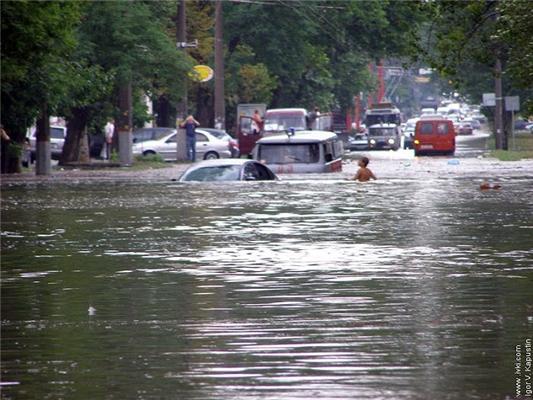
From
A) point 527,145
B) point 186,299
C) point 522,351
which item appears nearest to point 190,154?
point 527,145

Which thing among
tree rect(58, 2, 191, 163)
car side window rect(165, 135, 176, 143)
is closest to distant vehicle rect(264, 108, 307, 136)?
car side window rect(165, 135, 176, 143)

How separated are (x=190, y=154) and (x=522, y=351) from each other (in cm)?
4983

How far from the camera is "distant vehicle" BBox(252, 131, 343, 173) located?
125 feet

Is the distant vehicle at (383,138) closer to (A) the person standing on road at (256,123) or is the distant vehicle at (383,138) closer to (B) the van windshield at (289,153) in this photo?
(A) the person standing on road at (256,123)

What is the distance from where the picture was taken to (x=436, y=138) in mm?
72688

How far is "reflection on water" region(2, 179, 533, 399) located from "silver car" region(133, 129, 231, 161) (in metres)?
35.3

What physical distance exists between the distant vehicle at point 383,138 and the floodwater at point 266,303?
57578 mm

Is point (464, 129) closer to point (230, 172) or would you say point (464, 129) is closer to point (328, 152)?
point (328, 152)

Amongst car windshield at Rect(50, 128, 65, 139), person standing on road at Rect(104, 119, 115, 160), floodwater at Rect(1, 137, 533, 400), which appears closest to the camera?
floodwater at Rect(1, 137, 533, 400)

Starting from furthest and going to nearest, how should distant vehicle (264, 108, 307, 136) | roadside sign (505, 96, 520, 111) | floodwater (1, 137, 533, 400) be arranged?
roadside sign (505, 96, 520, 111)
distant vehicle (264, 108, 307, 136)
floodwater (1, 137, 533, 400)

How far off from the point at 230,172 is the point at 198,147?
88.9 ft

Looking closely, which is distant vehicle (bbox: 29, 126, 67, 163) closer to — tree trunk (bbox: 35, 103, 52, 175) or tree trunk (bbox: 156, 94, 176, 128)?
tree trunk (bbox: 156, 94, 176, 128)

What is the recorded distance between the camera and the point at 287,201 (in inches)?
1193

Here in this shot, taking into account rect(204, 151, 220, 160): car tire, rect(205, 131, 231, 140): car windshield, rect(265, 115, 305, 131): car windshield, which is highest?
rect(265, 115, 305, 131): car windshield
